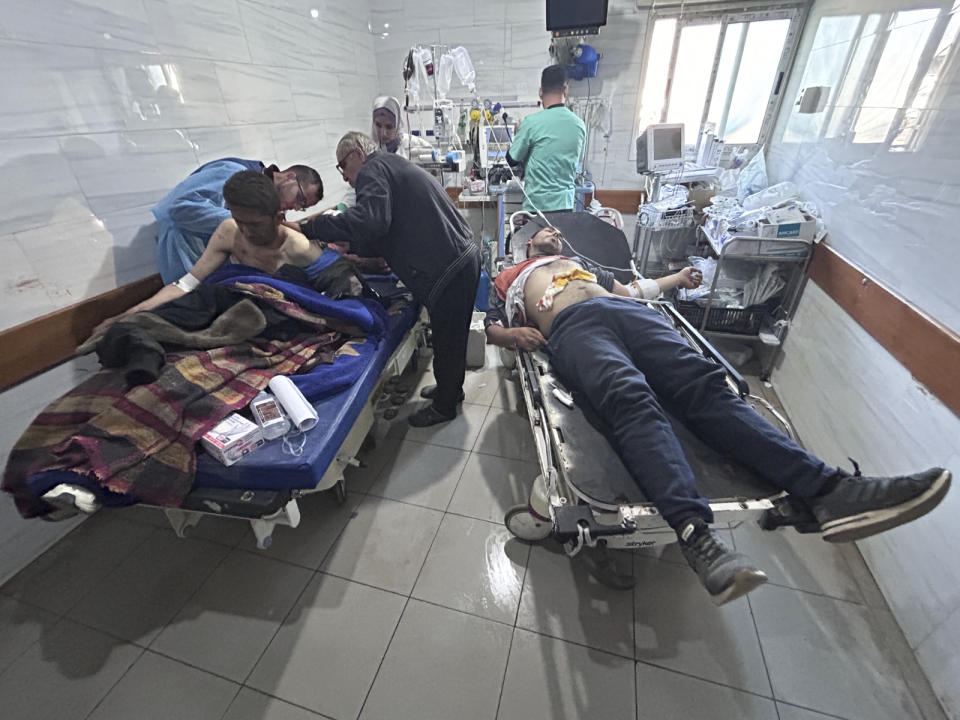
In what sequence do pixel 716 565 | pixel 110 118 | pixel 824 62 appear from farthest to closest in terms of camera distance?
pixel 824 62 < pixel 110 118 < pixel 716 565

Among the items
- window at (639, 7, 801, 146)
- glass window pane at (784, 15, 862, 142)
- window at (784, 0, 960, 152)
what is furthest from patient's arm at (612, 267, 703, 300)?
window at (639, 7, 801, 146)

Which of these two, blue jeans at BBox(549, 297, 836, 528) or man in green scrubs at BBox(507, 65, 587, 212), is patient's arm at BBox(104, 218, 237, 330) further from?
man in green scrubs at BBox(507, 65, 587, 212)

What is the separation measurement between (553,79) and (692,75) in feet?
5.50

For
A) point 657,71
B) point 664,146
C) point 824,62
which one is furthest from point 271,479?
point 657,71

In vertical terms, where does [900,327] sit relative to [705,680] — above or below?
above

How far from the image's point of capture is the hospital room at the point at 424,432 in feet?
4.01

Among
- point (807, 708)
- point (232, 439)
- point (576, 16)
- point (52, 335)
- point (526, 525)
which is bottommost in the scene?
point (807, 708)

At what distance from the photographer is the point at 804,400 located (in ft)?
7.29

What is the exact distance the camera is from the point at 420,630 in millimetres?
1406

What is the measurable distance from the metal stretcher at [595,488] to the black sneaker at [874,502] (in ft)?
0.31

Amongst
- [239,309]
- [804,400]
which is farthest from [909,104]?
[239,309]

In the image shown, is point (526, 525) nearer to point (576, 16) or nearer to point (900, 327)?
point (900, 327)

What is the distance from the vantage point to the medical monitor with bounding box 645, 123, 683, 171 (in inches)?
117

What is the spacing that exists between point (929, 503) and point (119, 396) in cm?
225
